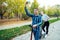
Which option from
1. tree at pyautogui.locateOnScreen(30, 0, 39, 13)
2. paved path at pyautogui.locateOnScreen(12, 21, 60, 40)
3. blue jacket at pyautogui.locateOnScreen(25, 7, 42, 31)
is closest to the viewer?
blue jacket at pyautogui.locateOnScreen(25, 7, 42, 31)

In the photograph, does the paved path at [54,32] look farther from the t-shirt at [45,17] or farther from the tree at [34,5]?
the tree at [34,5]

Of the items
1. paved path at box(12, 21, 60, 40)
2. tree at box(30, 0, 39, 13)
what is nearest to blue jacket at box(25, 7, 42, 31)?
tree at box(30, 0, 39, 13)

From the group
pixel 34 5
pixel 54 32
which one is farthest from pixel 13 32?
pixel 54 32

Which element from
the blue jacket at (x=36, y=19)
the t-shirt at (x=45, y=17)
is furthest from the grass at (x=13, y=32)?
the t-shirt at (x=45, y=17)

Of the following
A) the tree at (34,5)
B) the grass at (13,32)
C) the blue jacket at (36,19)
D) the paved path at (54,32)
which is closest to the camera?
the blue jacket at (36,19)

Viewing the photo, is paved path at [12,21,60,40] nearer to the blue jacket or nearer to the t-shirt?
the t-shirt

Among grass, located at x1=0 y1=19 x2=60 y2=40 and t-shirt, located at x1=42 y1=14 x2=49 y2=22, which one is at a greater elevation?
t-shirt, located at x1=42 y1=14 x2=49 y2=22

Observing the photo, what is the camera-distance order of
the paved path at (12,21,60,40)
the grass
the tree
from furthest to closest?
the paved path at (12,21,60,40) → the tree → the grass

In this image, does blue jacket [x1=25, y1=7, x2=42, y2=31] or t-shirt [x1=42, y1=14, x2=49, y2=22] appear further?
t-shirt [x1=42, y1=14, x2=49, y2=22]

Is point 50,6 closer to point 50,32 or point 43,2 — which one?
point 43,2

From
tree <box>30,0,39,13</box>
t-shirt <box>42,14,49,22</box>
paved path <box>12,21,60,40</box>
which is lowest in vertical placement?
paved path <box>12,21,60,40</box>

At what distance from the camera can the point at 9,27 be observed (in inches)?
109

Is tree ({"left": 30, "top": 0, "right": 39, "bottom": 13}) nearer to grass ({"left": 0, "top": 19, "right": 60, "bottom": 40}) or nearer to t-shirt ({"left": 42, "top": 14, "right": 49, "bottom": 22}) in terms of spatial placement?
t-shirt ({"left": 42, "top": 14, "right": 49, "bottom": 22})

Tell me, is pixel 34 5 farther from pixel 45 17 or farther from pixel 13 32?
pixel 13 32
